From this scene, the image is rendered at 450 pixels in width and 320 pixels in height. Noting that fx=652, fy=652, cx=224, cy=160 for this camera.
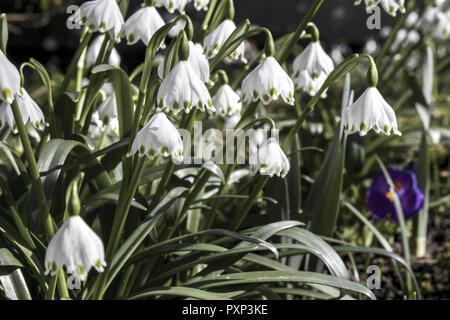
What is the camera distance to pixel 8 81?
4.04 feet

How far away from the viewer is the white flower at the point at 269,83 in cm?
151

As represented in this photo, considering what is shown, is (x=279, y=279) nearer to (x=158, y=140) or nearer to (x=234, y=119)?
(x=158, y=140)

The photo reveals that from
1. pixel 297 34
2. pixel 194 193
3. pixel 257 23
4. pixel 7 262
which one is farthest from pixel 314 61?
pixel 257 23

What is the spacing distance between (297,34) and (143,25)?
0.40 metres

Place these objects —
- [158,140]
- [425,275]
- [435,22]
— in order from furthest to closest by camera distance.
→ [435,22] → [425,275] → [158,140]

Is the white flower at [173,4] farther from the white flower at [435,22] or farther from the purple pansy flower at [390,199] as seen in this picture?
the white flower at [435,22]

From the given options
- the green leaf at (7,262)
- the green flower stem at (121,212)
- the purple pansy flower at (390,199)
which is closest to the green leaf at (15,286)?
the green leaf at (7,262)

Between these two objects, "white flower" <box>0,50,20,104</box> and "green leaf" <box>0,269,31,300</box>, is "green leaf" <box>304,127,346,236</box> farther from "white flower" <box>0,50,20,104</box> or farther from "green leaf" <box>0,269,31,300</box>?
"white flower" <box>0,50,20,104</box>

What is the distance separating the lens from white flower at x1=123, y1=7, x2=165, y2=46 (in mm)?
1600

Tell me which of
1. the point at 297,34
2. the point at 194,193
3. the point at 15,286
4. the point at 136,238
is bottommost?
the point at 15,286

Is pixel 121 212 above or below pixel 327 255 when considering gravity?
above

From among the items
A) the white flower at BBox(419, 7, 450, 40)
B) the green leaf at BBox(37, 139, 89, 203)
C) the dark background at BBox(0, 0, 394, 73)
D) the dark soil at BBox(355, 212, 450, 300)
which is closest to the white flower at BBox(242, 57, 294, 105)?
the green leaf at BBox(37, 139, 89, 203)

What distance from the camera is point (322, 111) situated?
124 inches
